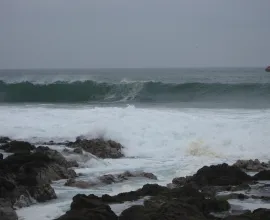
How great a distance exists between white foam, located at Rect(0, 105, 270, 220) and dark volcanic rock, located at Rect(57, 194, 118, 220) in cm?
324

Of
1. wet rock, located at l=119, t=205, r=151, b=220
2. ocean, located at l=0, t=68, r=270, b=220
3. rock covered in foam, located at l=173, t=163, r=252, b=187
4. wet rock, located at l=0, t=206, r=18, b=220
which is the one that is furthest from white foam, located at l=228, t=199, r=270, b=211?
wet rock, located at l=0, t=206, r=18, b=220

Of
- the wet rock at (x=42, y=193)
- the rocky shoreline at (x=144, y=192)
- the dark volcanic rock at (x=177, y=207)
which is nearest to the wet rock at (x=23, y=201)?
the rocky shoreline at (x=144, y=192)

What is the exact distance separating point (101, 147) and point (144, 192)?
570 cm

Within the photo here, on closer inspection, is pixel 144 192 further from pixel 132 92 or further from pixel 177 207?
pixel 132 92

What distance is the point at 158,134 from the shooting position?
58.3 ft

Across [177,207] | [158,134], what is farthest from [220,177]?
[158,134]

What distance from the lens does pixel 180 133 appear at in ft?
58.4

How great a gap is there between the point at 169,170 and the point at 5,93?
34.6 metres

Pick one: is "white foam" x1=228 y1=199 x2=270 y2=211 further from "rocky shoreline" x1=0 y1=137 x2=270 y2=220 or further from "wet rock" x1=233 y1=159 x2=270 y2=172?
"wet rock" x1=233 y1=159 x2=270 y2=172

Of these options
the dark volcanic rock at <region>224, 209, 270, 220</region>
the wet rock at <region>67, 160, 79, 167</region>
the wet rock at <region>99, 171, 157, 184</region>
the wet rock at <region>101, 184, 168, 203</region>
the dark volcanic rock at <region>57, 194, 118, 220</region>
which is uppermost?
the dark volcanic rock at <region>224, 209, 270, 220</region>

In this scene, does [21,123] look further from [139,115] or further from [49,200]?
[49,200]

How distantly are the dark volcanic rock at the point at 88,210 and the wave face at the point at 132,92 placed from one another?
1004 inches

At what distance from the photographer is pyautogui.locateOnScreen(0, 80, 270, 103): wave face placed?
36094 mm

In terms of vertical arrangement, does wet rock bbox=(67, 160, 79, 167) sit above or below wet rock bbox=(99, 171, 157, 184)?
below
